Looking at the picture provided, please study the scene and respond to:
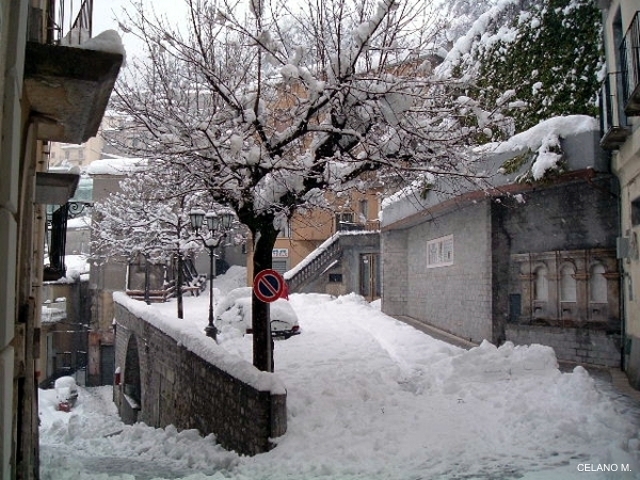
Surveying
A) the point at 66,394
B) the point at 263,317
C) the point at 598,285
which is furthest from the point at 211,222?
the point at 66,394

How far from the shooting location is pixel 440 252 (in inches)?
658

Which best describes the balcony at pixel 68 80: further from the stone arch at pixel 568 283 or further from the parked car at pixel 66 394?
the parked car at pixel 66 394

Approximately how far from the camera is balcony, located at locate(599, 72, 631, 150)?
9.49m

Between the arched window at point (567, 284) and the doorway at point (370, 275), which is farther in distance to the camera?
the doorway at point (370, 275)

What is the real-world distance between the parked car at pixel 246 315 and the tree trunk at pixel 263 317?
5612 mm

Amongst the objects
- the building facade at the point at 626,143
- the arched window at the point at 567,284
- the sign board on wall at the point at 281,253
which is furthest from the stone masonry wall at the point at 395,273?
the sign board on wall at the point at 281,253

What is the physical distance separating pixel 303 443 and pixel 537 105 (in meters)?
9.28

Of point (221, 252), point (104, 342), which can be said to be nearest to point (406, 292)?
point (104, 342)

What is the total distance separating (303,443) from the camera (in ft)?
25.4

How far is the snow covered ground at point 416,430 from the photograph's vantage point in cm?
657

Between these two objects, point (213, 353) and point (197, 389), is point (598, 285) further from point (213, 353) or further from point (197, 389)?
point (197, 389)

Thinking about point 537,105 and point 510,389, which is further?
point 537,105

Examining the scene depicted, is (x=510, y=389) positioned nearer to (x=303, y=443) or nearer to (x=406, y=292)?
(x=303, y=443)

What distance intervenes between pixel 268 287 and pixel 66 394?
18.9 meters
